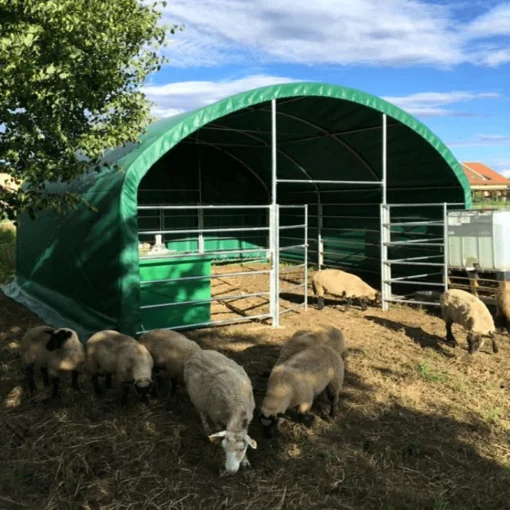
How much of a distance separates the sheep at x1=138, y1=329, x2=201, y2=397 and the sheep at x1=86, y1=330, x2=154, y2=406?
0.17m

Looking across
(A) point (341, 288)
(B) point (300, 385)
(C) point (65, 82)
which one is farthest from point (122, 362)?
(A) point (341, 288)

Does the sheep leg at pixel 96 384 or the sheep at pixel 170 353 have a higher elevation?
the sheep at pixel 170 353

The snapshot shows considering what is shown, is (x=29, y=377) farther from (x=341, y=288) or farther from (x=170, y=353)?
(x=341, y=288)

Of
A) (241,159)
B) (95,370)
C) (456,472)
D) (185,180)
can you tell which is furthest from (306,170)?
(456,472)

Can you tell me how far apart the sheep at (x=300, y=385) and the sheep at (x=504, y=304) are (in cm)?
433

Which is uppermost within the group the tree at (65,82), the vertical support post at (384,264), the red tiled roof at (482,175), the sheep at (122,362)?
the red tiled roof at (482,175)

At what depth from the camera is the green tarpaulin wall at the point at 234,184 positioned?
7520 millimetres

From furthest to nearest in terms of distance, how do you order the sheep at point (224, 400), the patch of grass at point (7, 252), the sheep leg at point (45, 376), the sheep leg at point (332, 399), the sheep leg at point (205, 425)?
1. the patch of grass at point (7, 252)
2. the sheep leg at point (45, 376)
3. the sheep leg at point (332, 399)
4. the sheep leg at point (205, 425)
5. the sheep at point (224, 400)

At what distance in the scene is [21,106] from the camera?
201 inches

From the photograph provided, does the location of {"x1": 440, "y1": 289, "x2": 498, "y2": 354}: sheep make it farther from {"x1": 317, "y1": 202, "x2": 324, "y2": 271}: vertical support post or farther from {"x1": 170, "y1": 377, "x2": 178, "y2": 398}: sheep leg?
{"x1": 317, "y1": 202, "x2": 324, "y2": 271}: vertical support post

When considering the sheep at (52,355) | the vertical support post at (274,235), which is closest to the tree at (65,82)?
the sheep at (52,355)

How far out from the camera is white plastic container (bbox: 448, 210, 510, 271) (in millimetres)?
9695

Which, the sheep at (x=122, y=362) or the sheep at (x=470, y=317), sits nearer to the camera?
the sheep at (x=122, y=362)

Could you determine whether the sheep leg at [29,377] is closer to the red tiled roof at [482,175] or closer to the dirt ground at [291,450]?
the dirt ground at [291,450]
